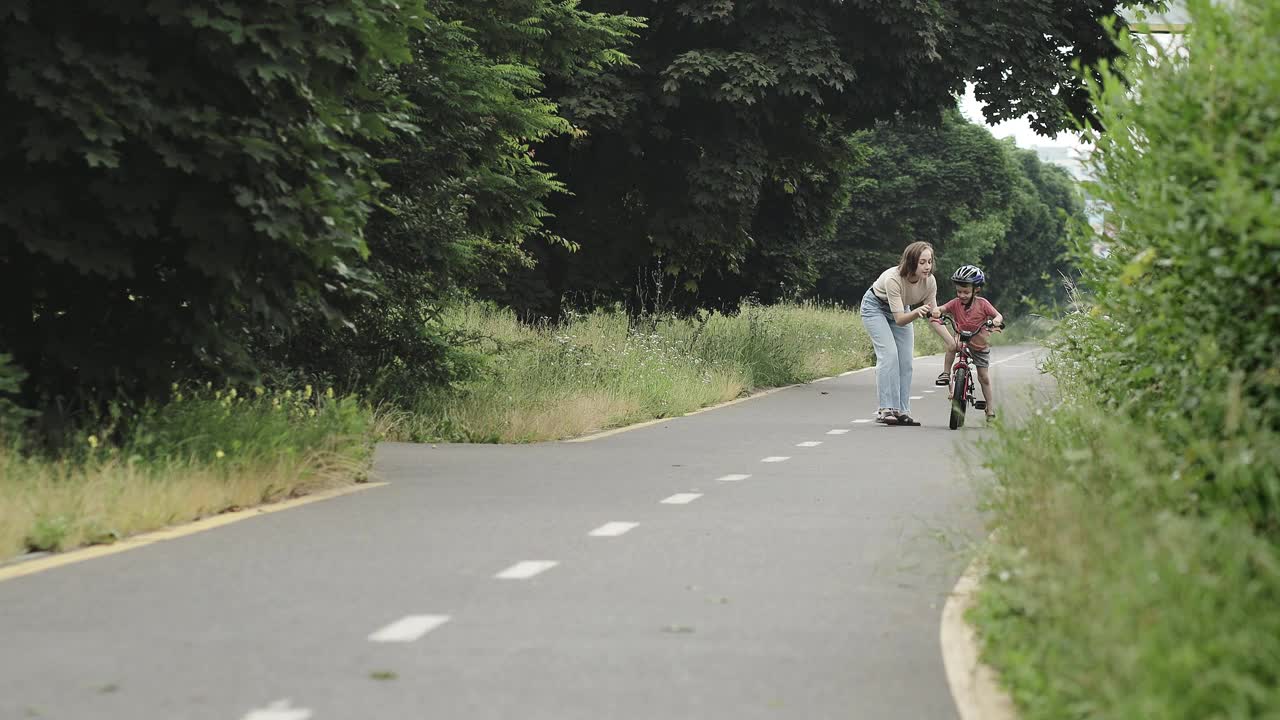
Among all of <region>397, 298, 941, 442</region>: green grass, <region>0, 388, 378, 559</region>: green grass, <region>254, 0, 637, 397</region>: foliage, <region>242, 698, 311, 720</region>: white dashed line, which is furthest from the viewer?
<region>397, 298, 941, 442</region>: green grass

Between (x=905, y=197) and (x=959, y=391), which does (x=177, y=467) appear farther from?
(x=905, y=197)

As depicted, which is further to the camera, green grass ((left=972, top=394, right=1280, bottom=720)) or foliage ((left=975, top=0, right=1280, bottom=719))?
foliage ((left=975, top=0, right=1280, bottom=719))

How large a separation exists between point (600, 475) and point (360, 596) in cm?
558

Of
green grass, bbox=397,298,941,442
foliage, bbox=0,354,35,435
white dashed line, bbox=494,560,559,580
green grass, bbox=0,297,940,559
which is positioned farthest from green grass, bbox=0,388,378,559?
green grass, bbox=397,298,941,442

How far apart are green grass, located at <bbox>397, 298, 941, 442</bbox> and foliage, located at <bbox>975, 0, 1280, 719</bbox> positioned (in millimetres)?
8540

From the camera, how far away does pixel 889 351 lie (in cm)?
1864

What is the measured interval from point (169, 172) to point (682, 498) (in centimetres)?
374

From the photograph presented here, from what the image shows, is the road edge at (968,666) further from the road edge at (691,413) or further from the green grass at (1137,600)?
the road edge at (691,413)

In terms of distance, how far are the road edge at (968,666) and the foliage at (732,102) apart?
56.7 ft

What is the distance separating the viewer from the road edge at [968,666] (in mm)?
5305

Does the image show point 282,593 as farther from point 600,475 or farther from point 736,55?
point 736,55

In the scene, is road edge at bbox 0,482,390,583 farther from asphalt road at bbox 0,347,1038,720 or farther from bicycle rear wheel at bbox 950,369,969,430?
bicycle rear wheel at bbox 950,369,969,430

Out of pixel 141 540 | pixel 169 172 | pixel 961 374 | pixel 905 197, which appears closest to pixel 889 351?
pixel 961 374

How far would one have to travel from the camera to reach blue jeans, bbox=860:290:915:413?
1880cm
